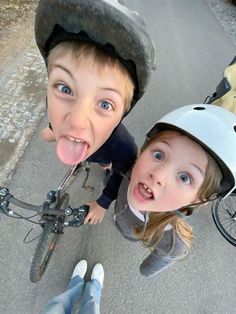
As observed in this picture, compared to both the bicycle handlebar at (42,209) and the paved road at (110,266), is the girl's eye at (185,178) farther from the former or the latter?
the paved road at (110,266)

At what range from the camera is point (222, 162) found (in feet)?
5.64

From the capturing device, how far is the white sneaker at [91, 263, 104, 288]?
2742 millimetres

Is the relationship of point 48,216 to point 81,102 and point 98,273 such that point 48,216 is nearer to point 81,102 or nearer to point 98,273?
point 98,273

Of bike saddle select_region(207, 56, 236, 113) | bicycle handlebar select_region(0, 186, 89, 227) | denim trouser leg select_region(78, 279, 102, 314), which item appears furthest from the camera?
bike saddle select_region(207, 56, 236, 113)

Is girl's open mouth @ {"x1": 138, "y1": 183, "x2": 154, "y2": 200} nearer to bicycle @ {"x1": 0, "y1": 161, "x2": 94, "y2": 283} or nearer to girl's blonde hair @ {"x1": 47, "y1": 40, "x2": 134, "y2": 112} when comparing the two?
bicycle @ {"x1": 0, "y1": 161, "x2": 94, "y2": 283}

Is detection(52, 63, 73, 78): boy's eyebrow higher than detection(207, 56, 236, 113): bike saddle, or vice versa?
detection(52, 63, 73, 78): boy's eyebrow

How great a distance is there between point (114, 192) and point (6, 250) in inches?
42.4

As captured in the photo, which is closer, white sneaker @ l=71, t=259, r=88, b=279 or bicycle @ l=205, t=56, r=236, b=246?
white sneaker @ l=71, t=259, r=88, b=279

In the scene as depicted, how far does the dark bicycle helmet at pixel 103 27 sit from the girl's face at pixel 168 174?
46cm

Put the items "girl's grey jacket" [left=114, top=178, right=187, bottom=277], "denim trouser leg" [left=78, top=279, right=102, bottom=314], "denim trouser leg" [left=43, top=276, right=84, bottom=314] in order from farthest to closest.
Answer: "denim trouser leg" [left=78, top=279, right=102, bottom=314] → "denim trouser leg" [left=43, top=276, right=84, bottom=314] → "girl's grey jacket" [left=114, top=178, right=187, bottom=277]

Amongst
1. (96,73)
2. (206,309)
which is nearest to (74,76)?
(96,73)

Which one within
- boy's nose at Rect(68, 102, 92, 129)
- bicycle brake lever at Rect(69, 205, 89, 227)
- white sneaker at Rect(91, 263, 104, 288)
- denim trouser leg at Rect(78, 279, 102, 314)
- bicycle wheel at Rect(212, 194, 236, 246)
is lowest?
white sneaker at Rect(91, 263, 104, 288)

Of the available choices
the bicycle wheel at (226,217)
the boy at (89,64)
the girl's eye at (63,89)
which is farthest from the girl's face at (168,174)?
the bicycle wheel at (226,217)

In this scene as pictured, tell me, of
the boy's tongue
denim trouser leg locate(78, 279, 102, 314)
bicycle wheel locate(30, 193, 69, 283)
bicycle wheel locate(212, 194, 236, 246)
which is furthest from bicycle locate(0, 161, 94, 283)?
bicycle wheel locate(212, 194, 236, 246)
